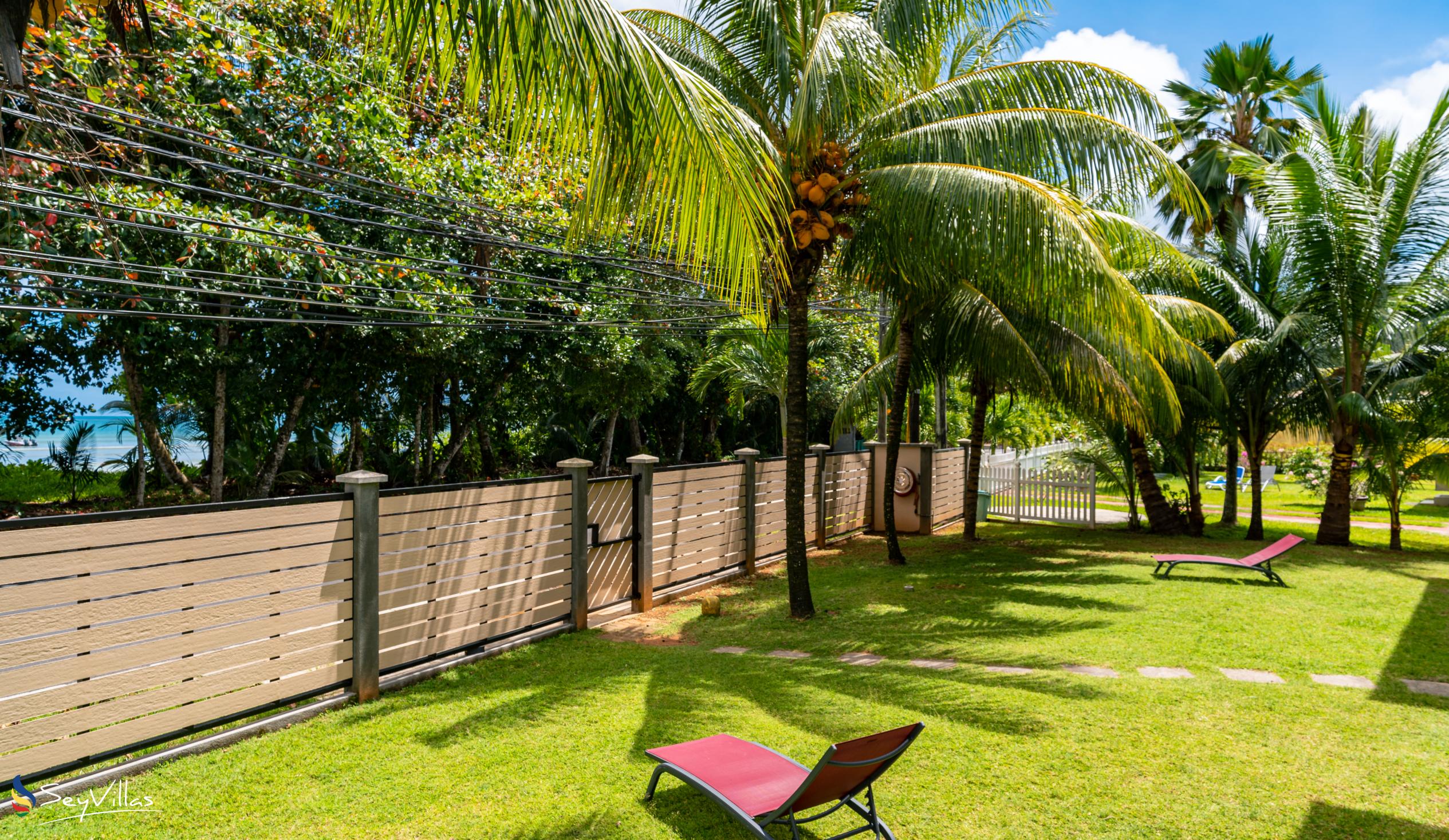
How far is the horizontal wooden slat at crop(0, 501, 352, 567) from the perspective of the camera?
4.06 meters

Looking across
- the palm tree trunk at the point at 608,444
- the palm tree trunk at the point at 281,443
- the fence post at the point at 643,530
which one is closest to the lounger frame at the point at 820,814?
the fence post at the point at 643,530

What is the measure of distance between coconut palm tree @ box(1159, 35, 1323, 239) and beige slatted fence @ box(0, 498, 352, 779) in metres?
23.0

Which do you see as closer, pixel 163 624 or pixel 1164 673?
pixel 163 624

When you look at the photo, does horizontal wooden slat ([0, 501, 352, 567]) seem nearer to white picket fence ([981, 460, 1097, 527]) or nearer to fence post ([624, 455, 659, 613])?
fence post ([624, 455, 659, 613])

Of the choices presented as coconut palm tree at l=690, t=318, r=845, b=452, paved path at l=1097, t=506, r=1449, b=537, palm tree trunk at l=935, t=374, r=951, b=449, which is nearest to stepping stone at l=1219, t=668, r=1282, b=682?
palm tree trunk at l=935, t=374, r=951, b=449

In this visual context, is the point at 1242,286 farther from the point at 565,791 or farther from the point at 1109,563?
the point at 565,791

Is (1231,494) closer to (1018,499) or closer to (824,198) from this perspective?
(1018,499)

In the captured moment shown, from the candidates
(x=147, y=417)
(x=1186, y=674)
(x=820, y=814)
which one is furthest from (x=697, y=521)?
(x=147, y=417)

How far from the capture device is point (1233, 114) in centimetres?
2228

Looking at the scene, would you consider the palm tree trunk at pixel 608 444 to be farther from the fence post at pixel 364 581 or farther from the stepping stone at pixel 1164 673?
the stepping stone at pixel 1164 673

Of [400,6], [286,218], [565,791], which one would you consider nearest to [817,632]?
[565,791]

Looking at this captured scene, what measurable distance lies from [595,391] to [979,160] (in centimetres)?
1157

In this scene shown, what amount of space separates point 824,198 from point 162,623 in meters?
6.43

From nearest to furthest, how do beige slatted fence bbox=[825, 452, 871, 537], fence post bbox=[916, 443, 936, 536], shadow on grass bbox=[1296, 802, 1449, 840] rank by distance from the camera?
shadow on grass bbox=[1296, 802, 1449, 840] < beige slatted fence bbox=[825, 452, 871, 537] < fence post bbox=[916, 443, 936, 536]
